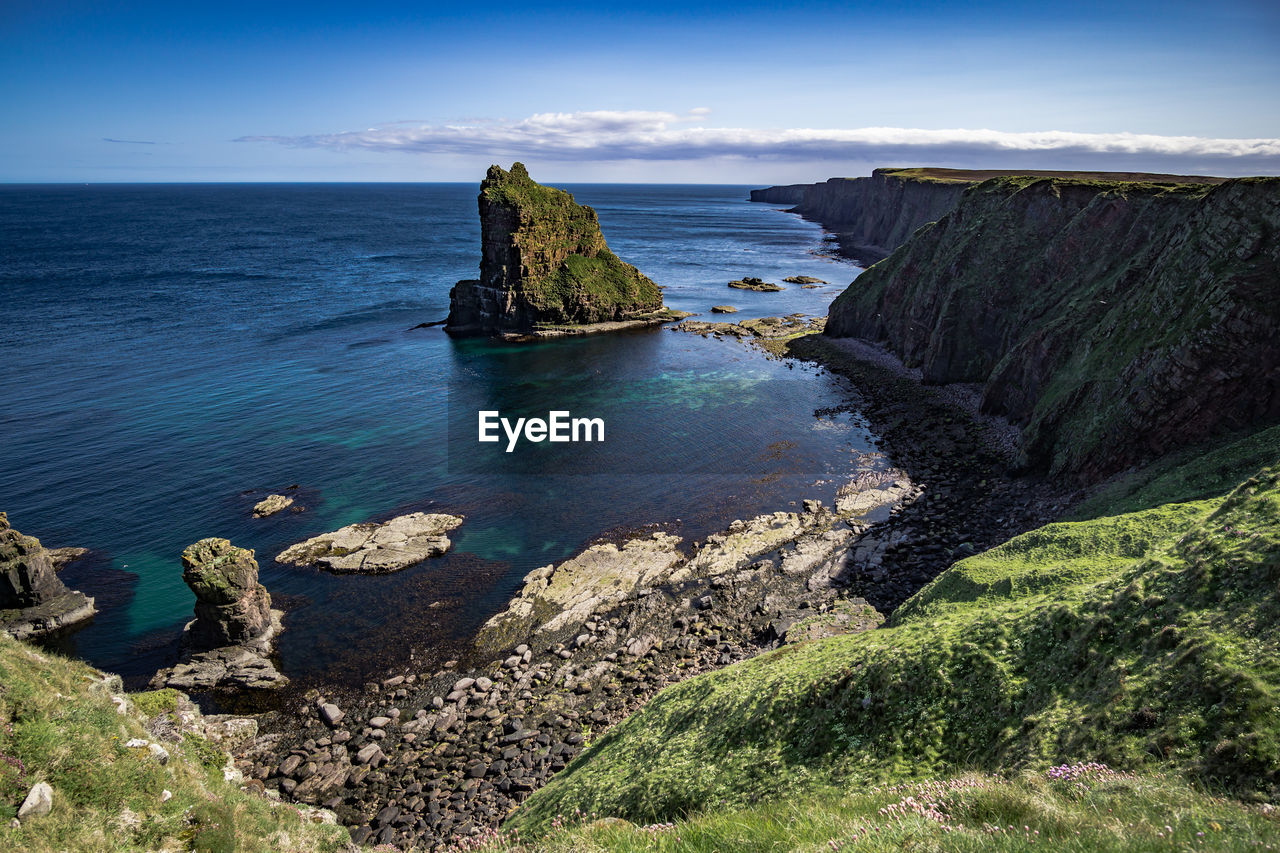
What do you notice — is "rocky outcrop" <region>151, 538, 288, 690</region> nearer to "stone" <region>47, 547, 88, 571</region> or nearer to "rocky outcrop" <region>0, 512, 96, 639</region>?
"rocky outcrop" <region>0, 512, 96, 639</region>

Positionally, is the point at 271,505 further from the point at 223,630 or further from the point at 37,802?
the point at 37,802

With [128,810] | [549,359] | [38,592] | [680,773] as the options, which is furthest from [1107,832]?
[549,359]

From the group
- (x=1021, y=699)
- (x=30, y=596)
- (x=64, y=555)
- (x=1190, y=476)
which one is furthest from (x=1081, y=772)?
(x=64, y=555)

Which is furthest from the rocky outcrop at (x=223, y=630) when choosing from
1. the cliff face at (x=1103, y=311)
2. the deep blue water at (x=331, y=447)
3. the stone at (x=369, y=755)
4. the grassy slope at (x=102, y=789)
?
the cliff face at (x=1103, y=311)

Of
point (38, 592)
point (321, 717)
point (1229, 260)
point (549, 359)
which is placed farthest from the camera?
point (549, 359)

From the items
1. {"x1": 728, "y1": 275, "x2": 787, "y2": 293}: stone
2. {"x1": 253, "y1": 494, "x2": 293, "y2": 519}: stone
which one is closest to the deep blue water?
{"x1": 253, "y1": 494, "x2": 293, "y2": 519}: stone

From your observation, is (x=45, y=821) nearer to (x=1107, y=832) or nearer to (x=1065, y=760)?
(x=1107, y=832)

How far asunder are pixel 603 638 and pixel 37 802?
23.9 meters

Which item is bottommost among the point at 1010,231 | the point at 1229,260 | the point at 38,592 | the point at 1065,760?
the point at 38,592

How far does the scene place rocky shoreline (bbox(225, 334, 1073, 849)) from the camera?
86.3 ft

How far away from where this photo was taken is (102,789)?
15.3 m

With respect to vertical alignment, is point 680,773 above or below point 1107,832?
below

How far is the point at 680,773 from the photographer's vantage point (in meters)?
19.3

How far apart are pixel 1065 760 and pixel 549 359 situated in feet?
273
